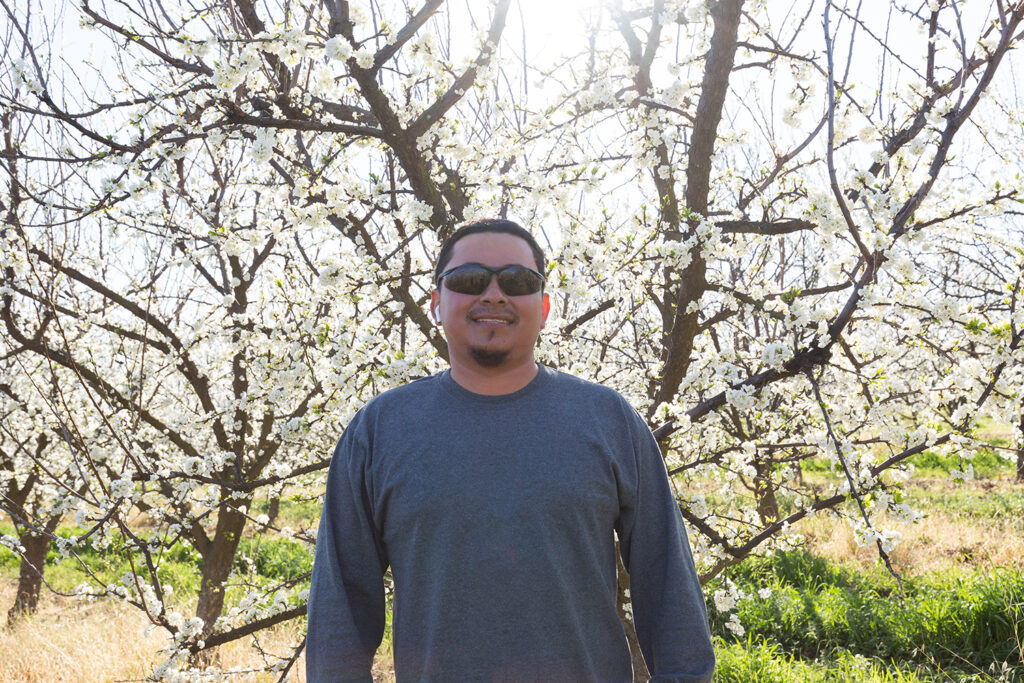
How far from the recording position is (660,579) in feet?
5.37

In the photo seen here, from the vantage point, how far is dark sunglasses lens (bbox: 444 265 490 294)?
1785 millimetres

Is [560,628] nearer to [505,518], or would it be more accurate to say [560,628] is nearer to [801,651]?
[505,518]

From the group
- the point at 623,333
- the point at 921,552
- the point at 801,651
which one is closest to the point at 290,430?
the point at 801,651

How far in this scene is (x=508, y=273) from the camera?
1795 mm

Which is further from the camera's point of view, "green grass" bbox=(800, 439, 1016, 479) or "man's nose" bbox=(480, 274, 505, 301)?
"green grass" bbox=(800, 439, 1016, 479)

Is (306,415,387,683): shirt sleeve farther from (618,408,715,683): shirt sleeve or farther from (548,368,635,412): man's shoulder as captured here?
(618,408,715,683): shirt sleeve

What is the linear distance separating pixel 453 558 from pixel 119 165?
108 inches

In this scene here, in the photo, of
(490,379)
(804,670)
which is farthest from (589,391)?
(804,670)

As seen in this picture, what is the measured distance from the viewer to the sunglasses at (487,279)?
5.86 feet

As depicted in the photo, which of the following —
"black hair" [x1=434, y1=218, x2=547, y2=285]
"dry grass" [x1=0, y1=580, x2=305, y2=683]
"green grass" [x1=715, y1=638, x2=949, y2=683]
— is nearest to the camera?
"black hair" [x1=434, y1=218, x2=547, y2=285]

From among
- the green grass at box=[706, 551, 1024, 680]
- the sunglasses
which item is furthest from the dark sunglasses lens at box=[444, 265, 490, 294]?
the green grass at box=[706, 551, 1024, 680]

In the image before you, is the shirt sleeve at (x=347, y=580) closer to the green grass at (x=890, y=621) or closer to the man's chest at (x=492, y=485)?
the man's chest at (x=492, y=485)

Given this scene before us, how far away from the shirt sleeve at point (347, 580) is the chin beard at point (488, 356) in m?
0.34

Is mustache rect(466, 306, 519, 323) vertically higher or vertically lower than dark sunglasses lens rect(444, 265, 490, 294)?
lower
